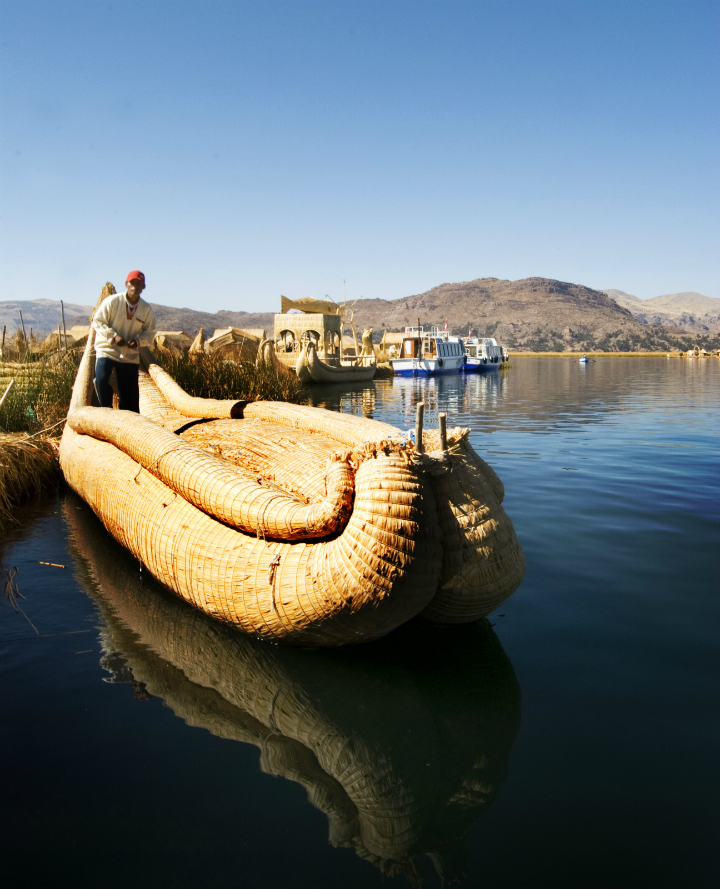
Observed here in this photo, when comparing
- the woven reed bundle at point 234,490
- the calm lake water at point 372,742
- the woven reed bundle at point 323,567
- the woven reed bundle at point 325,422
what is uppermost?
the woven reed bundle at point 325,422

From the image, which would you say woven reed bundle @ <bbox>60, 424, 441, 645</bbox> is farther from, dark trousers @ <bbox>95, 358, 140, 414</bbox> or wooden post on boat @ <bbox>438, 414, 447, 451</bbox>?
dark trousers @ <bbox>95, 358, 140, 414</bbox>

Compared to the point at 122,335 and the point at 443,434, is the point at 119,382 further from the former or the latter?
the point at 443,434

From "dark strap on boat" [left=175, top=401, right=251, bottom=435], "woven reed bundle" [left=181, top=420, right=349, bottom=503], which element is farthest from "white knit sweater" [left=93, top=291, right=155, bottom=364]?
"woven reed bundle" [left=181, top=420, right=349, bottom=503]

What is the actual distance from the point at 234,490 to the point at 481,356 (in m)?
51.9

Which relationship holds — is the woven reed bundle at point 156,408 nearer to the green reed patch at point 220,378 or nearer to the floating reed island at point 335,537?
the floating reed island at point 335,537

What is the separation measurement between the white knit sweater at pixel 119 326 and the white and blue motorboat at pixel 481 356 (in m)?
46.0

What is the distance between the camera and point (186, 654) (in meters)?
3.40

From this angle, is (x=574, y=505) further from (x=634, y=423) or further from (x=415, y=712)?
(x=634, y=423)

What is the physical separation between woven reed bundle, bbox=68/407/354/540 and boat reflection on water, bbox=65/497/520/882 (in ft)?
2.31

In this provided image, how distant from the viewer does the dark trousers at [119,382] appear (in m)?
6.48

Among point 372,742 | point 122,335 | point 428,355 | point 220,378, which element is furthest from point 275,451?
point 428,355

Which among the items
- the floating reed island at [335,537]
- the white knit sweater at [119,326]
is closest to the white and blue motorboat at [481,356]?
the white knit sweater at [119,326]

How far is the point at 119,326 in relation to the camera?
251 inches

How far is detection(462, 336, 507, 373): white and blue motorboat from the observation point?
51.9 metres
